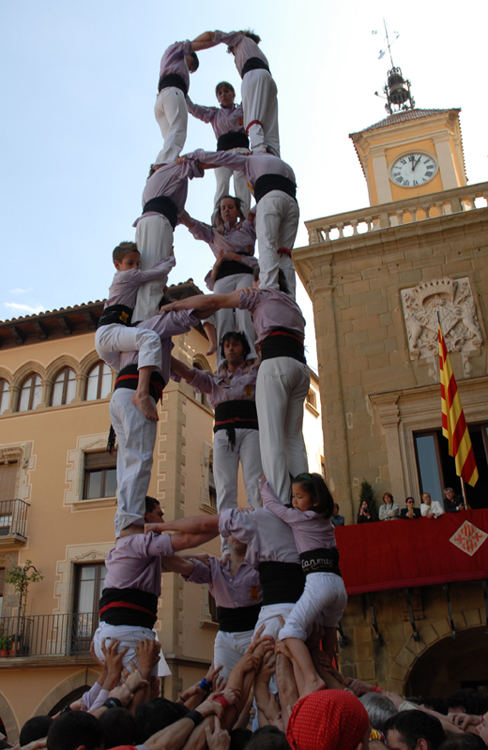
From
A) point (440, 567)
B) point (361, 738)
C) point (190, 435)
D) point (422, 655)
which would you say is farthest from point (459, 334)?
→ point (361, 738)

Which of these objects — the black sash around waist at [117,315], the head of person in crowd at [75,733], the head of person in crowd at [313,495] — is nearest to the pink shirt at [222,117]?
the black sash around waist at [117,315]

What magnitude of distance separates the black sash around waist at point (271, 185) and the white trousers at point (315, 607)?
380cm

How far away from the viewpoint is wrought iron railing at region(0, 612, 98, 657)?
18.3m

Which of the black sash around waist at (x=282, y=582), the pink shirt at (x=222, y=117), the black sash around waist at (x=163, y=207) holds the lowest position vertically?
the black sash around waist at (x=282, y=582)

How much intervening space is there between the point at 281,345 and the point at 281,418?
2.05ft

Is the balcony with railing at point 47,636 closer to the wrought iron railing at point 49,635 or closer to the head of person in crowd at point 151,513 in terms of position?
the wrought iron railing at point 49,635

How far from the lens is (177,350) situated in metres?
21.7

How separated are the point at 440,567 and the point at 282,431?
24.4 feet

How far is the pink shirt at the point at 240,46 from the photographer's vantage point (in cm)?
850

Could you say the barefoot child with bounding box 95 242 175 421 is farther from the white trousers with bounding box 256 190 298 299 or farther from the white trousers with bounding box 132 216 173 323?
the white trousers with bounding box 256 190 298 299

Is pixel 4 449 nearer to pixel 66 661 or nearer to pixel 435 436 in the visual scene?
pixel 66 661

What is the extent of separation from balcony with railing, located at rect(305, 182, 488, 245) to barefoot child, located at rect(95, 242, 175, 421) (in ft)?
34.3

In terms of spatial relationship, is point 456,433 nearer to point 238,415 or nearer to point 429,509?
point 429,509

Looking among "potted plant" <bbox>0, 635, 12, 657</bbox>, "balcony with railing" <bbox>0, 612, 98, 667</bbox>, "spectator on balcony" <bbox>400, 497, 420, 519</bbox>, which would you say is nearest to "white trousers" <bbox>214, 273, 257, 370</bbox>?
"spectator on balcony" <bbox>400, 497, 420, 519</bbox>
